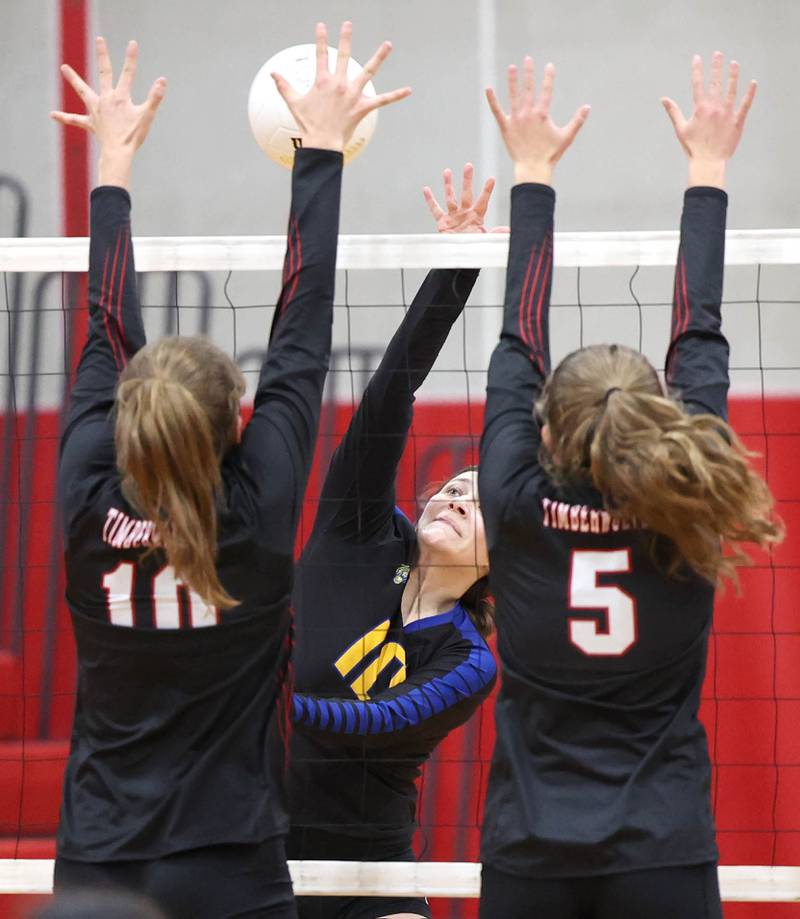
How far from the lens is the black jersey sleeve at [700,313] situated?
2406 mm

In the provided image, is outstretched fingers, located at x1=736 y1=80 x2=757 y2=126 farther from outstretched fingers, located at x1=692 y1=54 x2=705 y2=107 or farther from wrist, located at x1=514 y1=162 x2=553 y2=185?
wrist, located at x1=514 y1=162 x2=553 y2=185

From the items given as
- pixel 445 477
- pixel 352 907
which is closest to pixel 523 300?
pixel 352 907

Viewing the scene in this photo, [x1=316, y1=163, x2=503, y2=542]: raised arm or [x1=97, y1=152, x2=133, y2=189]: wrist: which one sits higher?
[x1=97, y1=152, x2=133, y2=189]: wrist

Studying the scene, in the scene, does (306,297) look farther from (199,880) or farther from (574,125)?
(199,880)

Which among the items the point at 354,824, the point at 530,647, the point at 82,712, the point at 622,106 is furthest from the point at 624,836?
the point at 622,106

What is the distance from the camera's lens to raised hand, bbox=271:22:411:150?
8.54ft

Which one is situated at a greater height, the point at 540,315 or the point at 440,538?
the point at 540,315

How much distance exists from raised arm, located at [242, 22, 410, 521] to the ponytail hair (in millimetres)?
105

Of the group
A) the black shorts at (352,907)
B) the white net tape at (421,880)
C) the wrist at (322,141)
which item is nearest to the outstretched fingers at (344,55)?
the wrist at (322,141)

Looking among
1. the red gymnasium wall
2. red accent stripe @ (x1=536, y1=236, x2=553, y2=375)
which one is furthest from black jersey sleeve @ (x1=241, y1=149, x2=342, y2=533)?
the red gymnasium wall

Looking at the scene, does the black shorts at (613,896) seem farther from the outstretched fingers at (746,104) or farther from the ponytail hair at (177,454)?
the outstretched fingers at (746,104)

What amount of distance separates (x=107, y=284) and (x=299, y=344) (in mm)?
405

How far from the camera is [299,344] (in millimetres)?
2469

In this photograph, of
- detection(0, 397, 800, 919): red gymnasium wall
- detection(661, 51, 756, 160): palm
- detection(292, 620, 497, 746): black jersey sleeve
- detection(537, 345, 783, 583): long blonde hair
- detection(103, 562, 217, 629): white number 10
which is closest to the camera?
detection(537, 345, 783, 583): long blonde hair
